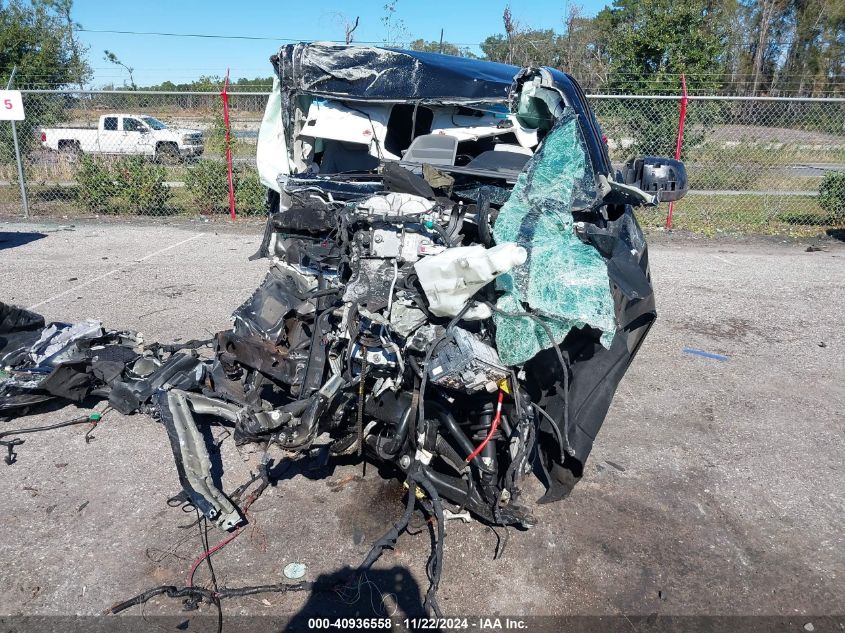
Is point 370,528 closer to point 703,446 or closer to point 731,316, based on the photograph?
point 703,446

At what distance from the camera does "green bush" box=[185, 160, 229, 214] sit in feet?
35.7

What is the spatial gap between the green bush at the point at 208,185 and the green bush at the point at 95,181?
52.2 inches

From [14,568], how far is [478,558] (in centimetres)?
212

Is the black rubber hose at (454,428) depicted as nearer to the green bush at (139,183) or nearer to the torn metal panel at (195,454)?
the torn metal panel at (195,454)

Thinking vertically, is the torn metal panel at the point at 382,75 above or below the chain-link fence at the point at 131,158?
above

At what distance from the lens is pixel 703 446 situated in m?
4.01

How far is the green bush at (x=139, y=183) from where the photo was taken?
428 inches

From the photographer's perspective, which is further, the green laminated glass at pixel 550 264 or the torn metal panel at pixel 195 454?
the torn metal panel at pixel 195 454

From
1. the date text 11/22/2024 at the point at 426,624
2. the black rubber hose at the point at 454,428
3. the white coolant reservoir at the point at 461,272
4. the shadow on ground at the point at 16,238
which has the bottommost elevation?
the date text 11/22/2024 at the point at 426,624

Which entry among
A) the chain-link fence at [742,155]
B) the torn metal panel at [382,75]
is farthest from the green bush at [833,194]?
the torn metal panel at [382,75]

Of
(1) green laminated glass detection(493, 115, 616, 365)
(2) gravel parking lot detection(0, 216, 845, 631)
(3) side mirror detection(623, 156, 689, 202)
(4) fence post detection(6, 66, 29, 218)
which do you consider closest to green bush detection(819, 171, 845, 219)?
(2) gravel parking lot detection(0, 216, 845, 631)

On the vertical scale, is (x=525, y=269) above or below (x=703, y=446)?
above

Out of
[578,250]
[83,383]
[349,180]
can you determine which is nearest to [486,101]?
[349,180]

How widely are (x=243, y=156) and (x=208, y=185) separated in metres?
0.85
